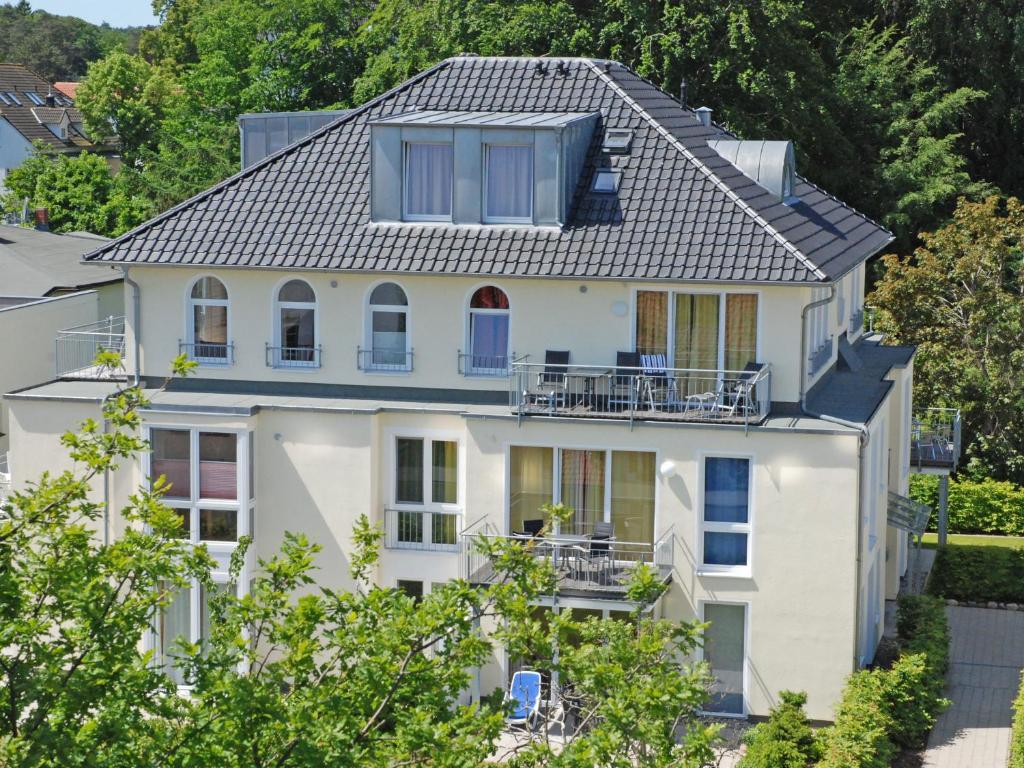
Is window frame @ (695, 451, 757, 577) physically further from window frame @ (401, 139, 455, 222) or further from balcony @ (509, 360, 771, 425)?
window frame @ (401, 139, 455, 222)

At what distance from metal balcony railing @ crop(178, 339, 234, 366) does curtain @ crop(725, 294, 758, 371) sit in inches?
334

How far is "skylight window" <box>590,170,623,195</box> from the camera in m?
29.2

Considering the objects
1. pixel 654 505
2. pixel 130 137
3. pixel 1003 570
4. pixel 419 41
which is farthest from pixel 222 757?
pixel 130 137

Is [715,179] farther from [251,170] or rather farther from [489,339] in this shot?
[251,170]

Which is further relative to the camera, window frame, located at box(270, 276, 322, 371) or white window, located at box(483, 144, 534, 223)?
window frame, located at box(270, 276, 322, 371)

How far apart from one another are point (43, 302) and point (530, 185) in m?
15.9

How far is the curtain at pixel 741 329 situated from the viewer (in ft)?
91.8

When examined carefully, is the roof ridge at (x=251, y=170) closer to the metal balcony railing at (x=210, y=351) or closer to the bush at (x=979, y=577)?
the metal balcony railing at (x=210, y=351)

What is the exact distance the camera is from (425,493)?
28953 mm

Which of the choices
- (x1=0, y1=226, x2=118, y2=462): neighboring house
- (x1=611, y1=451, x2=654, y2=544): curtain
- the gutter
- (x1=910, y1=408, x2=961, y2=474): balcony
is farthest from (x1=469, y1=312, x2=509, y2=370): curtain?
(x1=910, y1=408, x2=961, y2=474): balcony

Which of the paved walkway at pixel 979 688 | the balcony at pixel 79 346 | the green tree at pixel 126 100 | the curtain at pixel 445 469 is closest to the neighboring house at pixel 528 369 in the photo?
the curtain at pixel 445 469

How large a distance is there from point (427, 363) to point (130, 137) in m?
67.6

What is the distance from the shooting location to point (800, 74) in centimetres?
4994

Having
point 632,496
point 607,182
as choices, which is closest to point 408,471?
point 632,496
